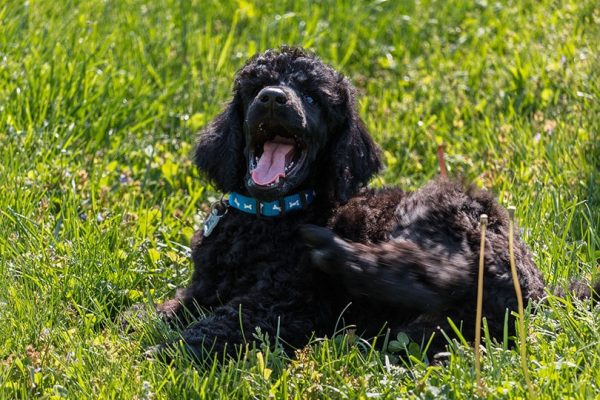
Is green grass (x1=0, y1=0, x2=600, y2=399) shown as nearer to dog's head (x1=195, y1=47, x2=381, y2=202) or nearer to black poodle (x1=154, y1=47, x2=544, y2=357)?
black poodle (x1=154, y1=47, x2=544, y2=357)

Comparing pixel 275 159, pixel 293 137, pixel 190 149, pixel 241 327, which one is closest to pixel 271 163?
pixel 275 159

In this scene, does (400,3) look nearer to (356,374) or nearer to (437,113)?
(437,113)

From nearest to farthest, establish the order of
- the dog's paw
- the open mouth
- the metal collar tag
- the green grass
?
the green grass → the dog's paw → the open mouth → the metal collar tag

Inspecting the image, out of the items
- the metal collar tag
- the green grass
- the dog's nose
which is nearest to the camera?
the green grass

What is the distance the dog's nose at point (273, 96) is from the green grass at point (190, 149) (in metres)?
1.05

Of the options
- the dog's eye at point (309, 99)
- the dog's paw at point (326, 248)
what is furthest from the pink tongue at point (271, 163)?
the dog's paw at point (326, 248)

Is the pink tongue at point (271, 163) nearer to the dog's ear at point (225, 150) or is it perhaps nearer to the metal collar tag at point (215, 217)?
the dog's ear at point (225, 150)

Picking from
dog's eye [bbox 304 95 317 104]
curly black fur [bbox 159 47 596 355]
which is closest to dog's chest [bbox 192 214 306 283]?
curly black fur [bbox 159 47 596 355]

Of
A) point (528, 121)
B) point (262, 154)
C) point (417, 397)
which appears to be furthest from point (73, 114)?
point (417, 397)

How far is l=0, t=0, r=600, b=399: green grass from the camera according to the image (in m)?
3.81

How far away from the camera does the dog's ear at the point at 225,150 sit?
188 inches

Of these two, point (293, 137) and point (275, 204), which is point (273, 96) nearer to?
point (293, 137)

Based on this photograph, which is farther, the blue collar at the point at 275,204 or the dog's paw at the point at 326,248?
the blue collar at the point at 275,204

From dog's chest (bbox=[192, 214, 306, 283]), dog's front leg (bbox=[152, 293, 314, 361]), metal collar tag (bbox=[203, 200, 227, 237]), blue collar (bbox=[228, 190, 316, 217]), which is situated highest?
blue collar (bbox=[228, 190, 316, 217])
